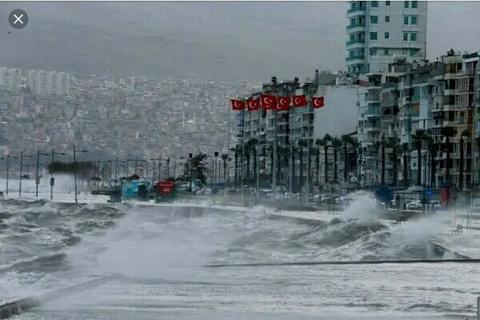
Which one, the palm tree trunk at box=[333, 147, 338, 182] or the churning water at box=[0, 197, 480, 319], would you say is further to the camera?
the palm tree trunk at box=[333, 147, 338, 182]

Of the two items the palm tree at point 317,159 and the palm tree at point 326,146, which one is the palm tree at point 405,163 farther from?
the palm tree at point 317,159

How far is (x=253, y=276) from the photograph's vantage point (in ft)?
117

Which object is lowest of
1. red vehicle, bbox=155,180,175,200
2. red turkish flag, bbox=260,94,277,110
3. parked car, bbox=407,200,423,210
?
parked car, bbox=407,200,423,210

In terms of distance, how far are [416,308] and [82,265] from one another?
1897cm

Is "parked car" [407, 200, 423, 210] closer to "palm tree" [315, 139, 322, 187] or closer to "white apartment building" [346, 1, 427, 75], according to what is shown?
"palm tree" [315, 139, 322, 187]

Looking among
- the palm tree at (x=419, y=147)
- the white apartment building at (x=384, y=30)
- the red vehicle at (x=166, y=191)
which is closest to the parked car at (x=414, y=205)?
the palm tree at (x=419, y=147)

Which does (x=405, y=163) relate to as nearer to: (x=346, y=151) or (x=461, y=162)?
(x=461, y=162)

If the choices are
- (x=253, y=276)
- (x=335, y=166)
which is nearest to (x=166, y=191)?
(x=335, y=166)

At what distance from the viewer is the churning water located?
82.8ft

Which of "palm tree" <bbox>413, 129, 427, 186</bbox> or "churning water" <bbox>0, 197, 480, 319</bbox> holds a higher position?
"palm tree" <bbox>413, 129, 427, 186</bbox>

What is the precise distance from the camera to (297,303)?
88.5 feet

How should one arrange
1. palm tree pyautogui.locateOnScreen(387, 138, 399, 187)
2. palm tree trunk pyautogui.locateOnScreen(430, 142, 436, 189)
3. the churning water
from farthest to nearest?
palm tree pyautogui.locateOnScreen(387, 138, 399, 187) → palm tree trunk pyautogui.locateOnScreen(430, 142, 436, 189) → the churning water

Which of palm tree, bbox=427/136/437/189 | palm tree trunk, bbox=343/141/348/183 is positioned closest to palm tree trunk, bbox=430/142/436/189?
palm tree, bbox=427/136/437/189

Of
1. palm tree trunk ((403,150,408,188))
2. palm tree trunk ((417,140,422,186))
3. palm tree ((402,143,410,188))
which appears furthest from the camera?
palm tree ((402,143,410,188))
